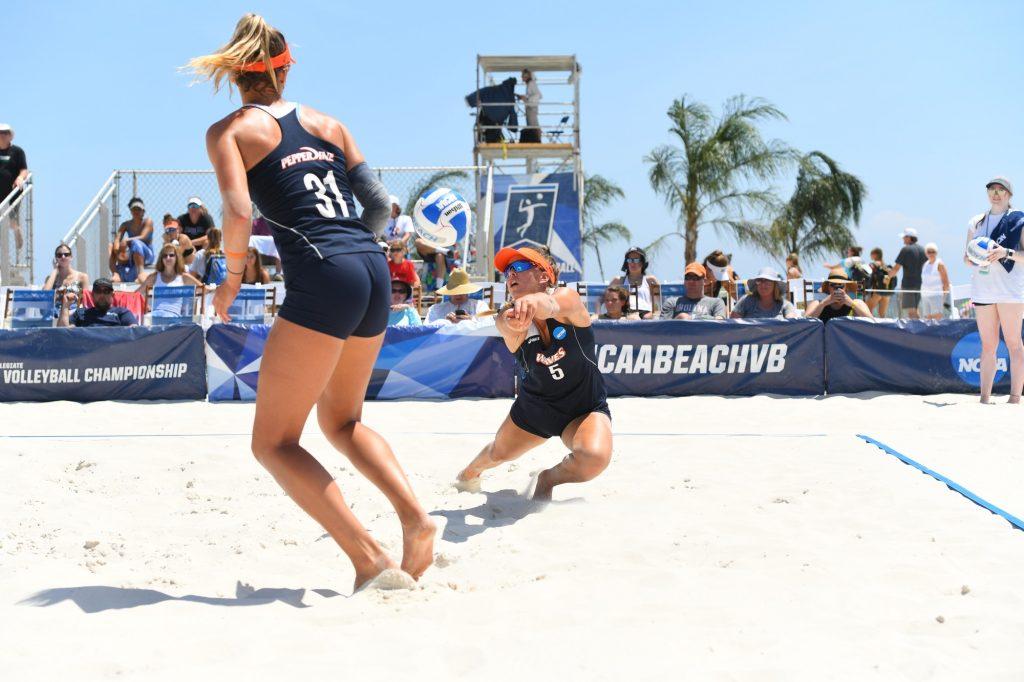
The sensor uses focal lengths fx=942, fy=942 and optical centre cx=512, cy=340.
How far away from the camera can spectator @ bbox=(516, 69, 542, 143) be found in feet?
53.4

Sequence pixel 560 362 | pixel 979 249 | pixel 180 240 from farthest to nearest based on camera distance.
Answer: pixel 180 240
pixel 979 249
pixel 560 362

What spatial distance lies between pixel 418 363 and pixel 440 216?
305cm

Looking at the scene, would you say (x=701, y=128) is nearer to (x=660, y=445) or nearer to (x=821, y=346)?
(x=821, y=346)

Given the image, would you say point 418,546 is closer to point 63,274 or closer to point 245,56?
point 245,56

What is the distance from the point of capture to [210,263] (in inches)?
468

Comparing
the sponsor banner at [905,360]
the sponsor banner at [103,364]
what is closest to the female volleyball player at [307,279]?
the sponsor banner at [103,364]

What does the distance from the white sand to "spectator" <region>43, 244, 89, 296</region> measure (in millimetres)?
6187

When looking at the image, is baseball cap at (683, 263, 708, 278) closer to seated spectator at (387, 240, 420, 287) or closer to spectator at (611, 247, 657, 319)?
spectator at (611, 247, 657, 319)

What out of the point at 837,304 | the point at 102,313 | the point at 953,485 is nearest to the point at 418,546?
the point at 953,485

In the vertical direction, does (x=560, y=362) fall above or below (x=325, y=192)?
below

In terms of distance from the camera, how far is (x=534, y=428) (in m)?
4.45

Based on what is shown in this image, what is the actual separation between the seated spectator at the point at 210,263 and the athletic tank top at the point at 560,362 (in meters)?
8.15

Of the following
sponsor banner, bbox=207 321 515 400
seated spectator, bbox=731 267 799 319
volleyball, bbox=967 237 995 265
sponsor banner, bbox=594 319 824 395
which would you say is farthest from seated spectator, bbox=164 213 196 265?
volleyball, bbox=967 237 995 265

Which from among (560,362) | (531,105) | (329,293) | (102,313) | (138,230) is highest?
(531,105)
